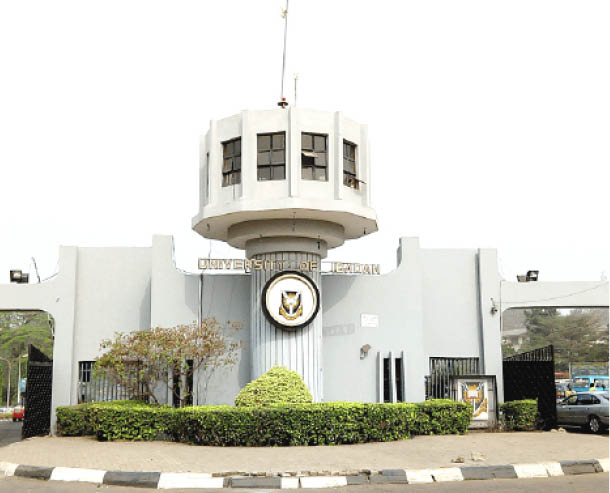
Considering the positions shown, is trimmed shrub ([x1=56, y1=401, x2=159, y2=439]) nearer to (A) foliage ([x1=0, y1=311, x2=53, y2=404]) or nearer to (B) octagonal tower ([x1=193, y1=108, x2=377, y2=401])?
(B) octagonal tower ([x1=193, y1=108, x2=377, y2=401])

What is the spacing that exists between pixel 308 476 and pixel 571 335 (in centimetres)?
6654

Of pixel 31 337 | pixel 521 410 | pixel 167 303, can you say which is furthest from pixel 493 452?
pixel 31 337

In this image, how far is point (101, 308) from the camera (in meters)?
21.7

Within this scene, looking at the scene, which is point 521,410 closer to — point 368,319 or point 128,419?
point 368,319

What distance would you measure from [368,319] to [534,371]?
4870 mm

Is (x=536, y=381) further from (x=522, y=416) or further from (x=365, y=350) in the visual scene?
(x=365, y=350)

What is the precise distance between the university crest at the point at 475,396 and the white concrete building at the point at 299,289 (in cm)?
158

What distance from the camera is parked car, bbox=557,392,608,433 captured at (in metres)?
19.8

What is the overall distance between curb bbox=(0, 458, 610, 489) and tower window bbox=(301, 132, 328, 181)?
904 cm

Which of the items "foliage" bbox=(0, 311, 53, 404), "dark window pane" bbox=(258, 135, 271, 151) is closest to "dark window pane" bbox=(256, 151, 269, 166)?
"dark window pane" bbox=(258, 135, 271, 151)

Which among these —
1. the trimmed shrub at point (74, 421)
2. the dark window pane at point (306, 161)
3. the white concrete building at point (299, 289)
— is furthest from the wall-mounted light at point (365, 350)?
the trimmed shrub at point (74, 421)

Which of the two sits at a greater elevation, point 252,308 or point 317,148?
point 317,148

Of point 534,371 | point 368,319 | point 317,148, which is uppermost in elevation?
point 317,148

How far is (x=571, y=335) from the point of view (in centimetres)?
7250
